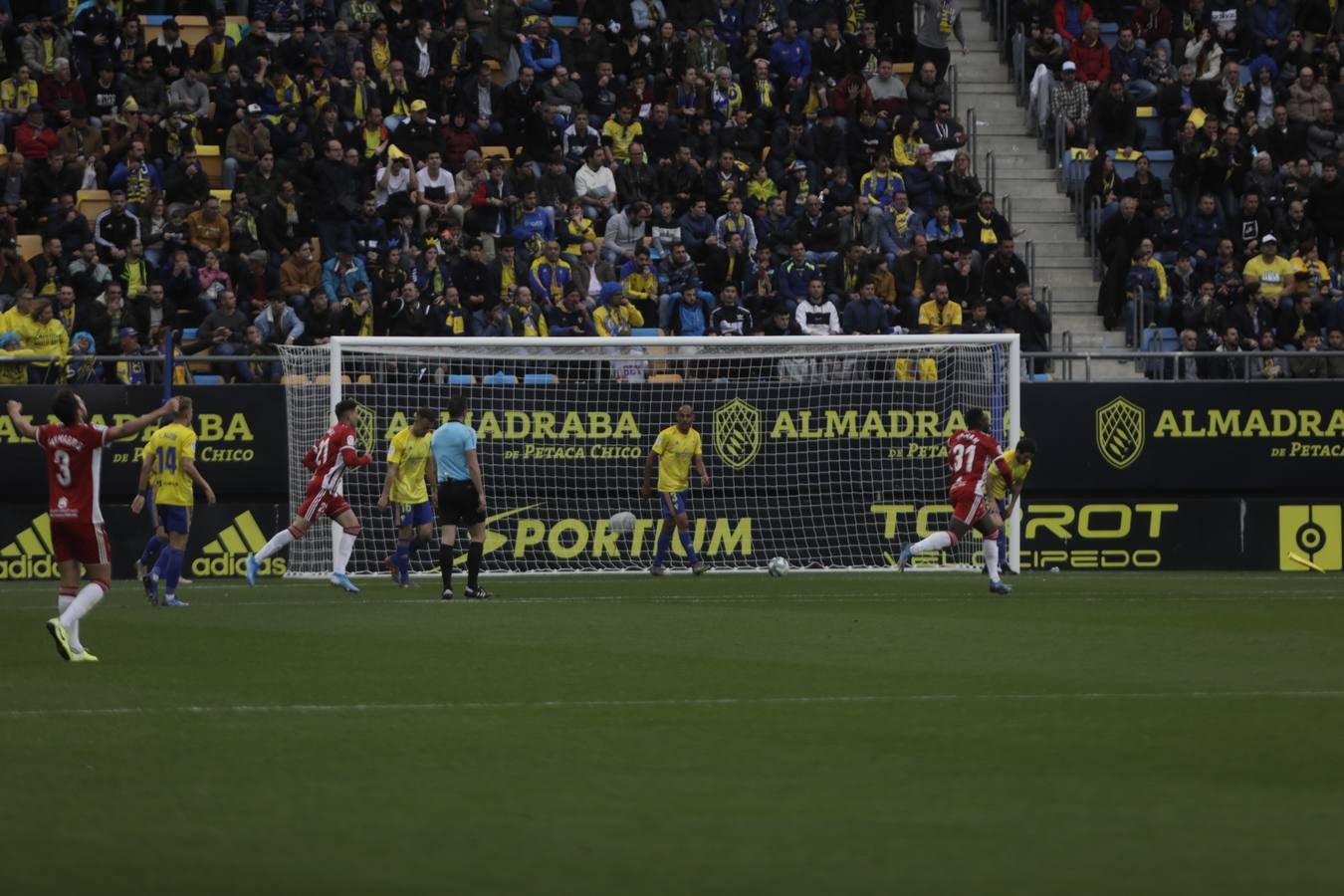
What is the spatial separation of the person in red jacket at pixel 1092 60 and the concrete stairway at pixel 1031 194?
1.24 m

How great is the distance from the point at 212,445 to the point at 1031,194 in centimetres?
1317

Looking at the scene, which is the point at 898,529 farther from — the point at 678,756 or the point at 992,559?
the point at 678,756

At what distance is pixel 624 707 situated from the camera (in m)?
11.1

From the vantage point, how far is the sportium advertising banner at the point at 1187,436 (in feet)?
83.1

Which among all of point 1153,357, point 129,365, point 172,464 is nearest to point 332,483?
point 172,464

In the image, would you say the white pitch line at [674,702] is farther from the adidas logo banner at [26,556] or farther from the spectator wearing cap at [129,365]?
the adidas logo banner at [26,556]

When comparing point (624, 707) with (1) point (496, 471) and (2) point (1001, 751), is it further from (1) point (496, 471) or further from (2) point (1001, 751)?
(1) point (496, 471)

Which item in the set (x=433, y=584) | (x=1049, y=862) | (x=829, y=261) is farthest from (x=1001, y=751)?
(x=829, y=261)

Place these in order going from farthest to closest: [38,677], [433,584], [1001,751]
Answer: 1. [433,584]
2. [38,677]
3. [1001,751]

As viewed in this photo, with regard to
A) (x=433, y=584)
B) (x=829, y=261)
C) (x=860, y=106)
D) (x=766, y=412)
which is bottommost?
(x=433, y=584)

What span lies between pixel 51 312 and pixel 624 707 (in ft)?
49.7

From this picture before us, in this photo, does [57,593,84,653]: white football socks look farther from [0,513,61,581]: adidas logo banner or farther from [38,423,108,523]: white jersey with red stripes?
[0,513,61,581]: adidas logo banner

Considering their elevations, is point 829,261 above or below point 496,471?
above

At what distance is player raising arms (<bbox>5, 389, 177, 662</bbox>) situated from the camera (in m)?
13.2
